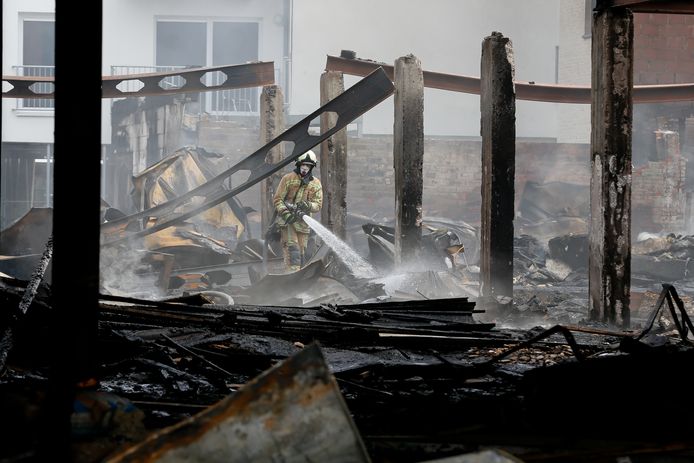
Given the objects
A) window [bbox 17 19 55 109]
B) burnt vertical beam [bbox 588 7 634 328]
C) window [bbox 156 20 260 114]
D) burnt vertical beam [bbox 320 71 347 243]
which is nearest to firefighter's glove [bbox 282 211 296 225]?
burnt vertical beam [bbox 320 71 347 243]

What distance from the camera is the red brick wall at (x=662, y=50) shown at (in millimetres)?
21469

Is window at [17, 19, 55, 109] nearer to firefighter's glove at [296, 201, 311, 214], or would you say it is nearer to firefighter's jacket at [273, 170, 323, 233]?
firefighter's jacket at [273, 170, 323, 233]

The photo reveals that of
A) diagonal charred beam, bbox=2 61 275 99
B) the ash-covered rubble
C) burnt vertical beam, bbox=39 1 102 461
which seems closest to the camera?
burnt vertical beam, bbox=39 1 102 461

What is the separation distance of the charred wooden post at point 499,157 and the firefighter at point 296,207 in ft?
15.1

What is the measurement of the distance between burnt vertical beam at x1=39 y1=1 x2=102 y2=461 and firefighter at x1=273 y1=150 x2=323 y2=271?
33.5 feet

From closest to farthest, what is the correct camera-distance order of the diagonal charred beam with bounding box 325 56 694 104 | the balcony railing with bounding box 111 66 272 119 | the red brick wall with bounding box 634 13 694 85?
the diagonal charred beam with bounding box 325 56 694 104 → the red brick wall with bounding box 634 13 694 85 → the balcony railing with bounding box 111 66 272 119

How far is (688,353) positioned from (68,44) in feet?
10.4

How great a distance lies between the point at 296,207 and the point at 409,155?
3159mm

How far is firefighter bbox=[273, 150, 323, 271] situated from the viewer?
→ 13.4m

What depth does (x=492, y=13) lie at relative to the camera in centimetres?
2478

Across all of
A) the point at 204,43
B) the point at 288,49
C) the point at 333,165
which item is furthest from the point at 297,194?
the point at 204,43

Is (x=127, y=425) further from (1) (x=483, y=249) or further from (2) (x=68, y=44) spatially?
(1) (x=483, y=249)

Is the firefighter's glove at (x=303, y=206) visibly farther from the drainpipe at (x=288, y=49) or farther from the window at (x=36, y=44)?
the window at (x=36, y=44)

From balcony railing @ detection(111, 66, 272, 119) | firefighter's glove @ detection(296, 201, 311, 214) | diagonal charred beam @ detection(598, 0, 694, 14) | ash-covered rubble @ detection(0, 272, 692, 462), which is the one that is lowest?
ash-covered rubble @ detection(0, 272, 692, 462)
